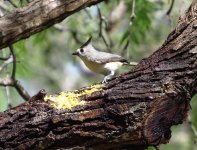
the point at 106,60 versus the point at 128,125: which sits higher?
the point at 106,60

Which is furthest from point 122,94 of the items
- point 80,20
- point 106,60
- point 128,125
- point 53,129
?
point 80,20

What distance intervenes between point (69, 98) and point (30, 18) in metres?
0.57

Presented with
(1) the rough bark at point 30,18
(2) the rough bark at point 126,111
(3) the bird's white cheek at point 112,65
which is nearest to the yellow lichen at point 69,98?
(2) the rough bark at point 126,111

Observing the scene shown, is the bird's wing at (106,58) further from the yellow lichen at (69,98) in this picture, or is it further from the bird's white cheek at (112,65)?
the yellow lichen at (69,98)

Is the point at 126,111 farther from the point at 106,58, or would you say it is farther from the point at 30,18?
the point at 106,58

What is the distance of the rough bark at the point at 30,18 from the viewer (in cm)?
321

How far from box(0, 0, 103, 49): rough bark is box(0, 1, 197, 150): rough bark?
19.1 inches

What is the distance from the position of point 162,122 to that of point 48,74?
832 centimetres

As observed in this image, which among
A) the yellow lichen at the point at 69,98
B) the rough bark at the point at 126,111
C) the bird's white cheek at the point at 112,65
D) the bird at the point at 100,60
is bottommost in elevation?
the rough bark at the point at 126,111

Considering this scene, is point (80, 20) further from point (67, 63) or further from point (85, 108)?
point (67, 63)

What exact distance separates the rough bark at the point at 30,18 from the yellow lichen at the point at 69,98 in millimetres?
481

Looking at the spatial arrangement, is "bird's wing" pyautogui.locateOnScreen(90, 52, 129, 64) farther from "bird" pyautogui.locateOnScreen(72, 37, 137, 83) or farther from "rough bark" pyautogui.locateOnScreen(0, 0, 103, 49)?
"rough bark" pyautogui.locateOnScreen(0, 0, 103, 49)

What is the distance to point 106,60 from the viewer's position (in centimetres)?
384


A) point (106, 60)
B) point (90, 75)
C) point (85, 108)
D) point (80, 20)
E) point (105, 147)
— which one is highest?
point (90, 75)
